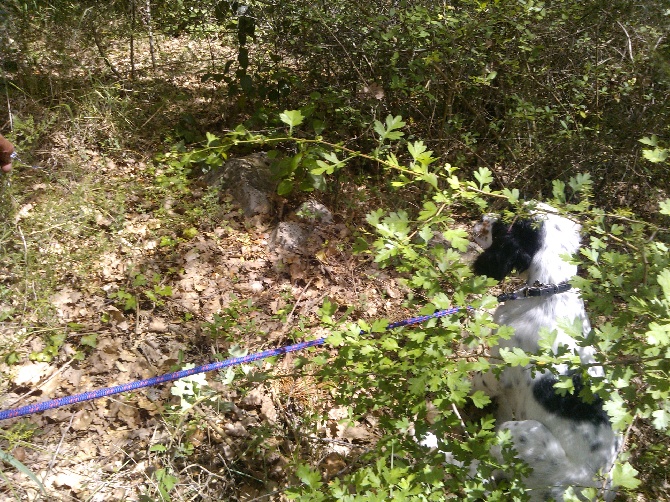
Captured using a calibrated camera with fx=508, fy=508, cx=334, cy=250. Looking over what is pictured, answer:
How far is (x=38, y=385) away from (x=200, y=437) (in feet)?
3.21

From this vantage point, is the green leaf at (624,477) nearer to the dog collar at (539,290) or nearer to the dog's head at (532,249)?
the dog collar at (539,290)

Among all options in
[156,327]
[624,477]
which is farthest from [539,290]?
[156,327]

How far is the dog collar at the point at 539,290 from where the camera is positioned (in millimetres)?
2566

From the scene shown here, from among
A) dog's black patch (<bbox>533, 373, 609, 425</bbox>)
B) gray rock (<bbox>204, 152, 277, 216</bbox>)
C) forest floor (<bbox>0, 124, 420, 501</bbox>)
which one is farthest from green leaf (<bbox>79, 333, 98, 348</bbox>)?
dog's black patch (<bbox>533, 373, 609, 425</bbox>)

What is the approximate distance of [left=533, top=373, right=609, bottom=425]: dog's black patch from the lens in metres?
2.31

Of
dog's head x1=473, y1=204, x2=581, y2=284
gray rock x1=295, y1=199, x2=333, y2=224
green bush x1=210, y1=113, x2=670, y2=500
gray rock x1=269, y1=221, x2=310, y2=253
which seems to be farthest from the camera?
gray rock x1=295, y1=199, x2=333, y2=224

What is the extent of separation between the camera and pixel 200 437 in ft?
9.05

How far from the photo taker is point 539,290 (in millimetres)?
2604

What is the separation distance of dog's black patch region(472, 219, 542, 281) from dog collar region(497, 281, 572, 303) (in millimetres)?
151

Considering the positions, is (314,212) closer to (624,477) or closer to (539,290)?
(539,290)

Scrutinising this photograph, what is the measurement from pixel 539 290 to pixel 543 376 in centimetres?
43

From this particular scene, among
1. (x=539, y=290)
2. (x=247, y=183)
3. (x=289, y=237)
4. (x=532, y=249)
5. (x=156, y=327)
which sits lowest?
(x=156, y=327)

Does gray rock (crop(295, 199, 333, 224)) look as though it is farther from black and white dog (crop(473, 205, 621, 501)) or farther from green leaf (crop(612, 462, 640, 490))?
green leaf (crop(612, 462, 640, 490))

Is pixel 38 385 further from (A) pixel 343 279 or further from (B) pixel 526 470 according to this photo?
(B) pixel 526 470
